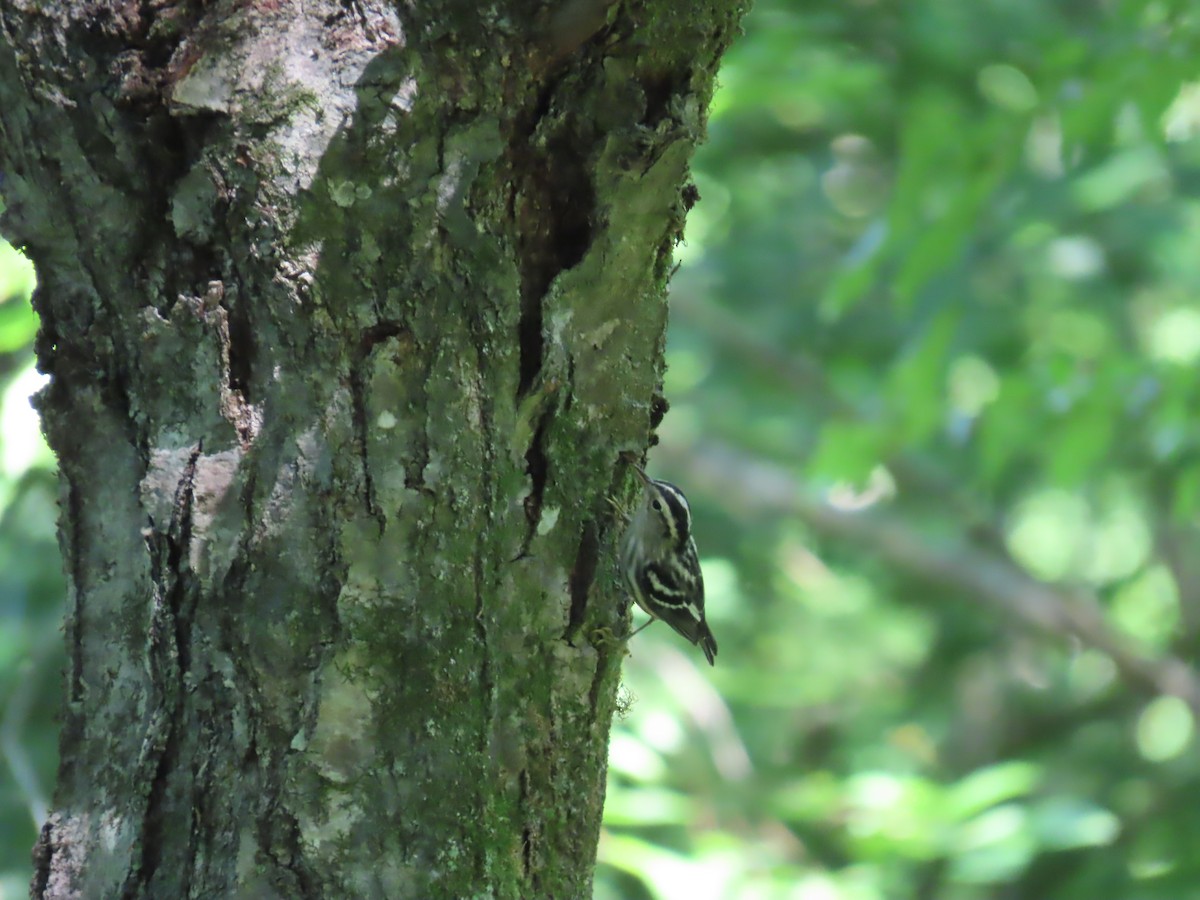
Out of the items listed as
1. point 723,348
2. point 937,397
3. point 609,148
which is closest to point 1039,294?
point 723,348

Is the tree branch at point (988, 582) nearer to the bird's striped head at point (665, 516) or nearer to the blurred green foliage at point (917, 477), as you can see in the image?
the blurred green foliage at point (917, 477)

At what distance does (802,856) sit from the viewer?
7.78 meters

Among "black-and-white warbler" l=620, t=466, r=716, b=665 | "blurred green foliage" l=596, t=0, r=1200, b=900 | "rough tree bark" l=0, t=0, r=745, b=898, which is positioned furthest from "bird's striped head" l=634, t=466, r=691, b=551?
"rough tree bark" l=0, t=0, r=745, b=898

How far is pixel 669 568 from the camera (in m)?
3.52

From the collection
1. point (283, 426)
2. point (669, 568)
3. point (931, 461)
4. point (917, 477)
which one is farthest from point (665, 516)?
point (917, 477)

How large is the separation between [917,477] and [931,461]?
31 cm

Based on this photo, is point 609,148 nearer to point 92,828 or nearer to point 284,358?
point 284,358

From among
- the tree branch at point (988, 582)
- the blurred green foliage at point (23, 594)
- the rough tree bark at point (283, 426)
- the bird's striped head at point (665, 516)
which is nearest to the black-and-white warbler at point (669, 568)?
the bird's striped head at point (665, 516)

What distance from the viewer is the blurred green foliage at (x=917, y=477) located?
448cm

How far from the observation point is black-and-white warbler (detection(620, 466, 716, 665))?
313cm

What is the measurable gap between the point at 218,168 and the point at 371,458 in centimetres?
46

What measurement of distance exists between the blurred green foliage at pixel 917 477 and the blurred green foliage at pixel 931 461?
2 cm

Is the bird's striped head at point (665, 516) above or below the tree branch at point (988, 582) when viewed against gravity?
below

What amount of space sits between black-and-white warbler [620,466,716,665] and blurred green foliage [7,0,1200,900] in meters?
0.64
